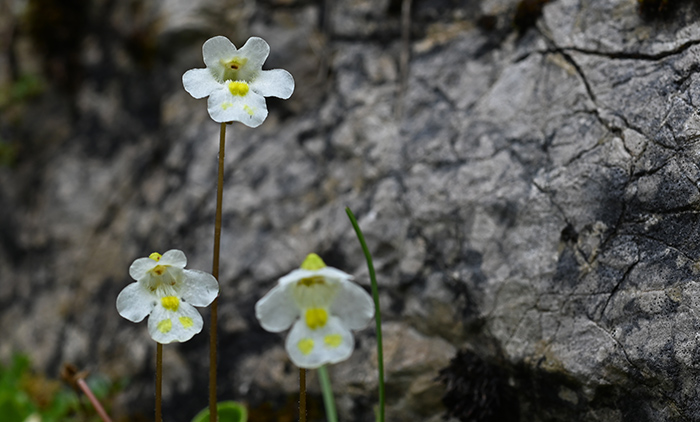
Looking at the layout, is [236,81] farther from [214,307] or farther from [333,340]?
[333,340]

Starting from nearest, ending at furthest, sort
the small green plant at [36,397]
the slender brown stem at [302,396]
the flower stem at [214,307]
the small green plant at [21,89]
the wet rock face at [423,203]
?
1. the slender brown stem at [302,396]
2. the flower stem at [214,307]
3. the wet rock face at [423,203]
4. the small green plant at [36,397]
5. the small green plant at [21,89]

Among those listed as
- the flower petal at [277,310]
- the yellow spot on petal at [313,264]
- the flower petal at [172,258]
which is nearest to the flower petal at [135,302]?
the flower petal at [172,258]

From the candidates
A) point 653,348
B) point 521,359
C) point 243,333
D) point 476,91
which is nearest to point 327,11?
point 476,91

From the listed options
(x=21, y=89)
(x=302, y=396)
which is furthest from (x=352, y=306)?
(x=21, y=89)

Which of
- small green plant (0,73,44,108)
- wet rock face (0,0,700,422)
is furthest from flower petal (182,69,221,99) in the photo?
small green plant (0,73,44,108)

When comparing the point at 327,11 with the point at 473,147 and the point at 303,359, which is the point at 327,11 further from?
the point at 303,359

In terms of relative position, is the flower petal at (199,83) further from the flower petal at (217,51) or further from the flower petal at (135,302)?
the flower petal at (135,302)

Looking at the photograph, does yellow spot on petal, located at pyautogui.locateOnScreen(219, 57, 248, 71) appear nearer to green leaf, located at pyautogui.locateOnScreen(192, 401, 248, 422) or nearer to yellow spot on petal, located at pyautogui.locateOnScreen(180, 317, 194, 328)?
yellow spot on petal, located at pyautogui.locateOnScreen(180, 317, 194, 328)
